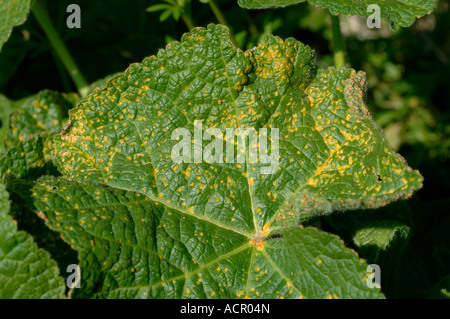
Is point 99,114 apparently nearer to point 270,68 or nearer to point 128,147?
point 128,147

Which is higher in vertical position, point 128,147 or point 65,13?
point 65,13

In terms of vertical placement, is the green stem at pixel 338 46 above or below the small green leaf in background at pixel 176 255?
above

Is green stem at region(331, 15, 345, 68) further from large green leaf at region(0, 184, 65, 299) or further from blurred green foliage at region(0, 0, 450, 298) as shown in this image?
large green leaf at region(0, 184, 65, 299)

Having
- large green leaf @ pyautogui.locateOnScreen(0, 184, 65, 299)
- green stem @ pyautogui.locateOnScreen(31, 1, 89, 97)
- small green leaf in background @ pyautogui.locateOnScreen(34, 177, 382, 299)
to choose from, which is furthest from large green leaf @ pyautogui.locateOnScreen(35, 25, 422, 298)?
green stem @ pyautogui.locateOnScreen(31, 1, 89, 97)

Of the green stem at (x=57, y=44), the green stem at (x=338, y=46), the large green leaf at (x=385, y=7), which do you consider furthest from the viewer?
the green stem at (x=57, y=44)

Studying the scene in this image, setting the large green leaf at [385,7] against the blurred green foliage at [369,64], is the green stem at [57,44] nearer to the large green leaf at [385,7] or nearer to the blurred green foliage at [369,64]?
the blurred green foliage at [369,64]

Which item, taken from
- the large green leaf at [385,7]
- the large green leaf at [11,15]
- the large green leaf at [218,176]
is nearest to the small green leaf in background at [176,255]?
the large green leaf at [218,176]
